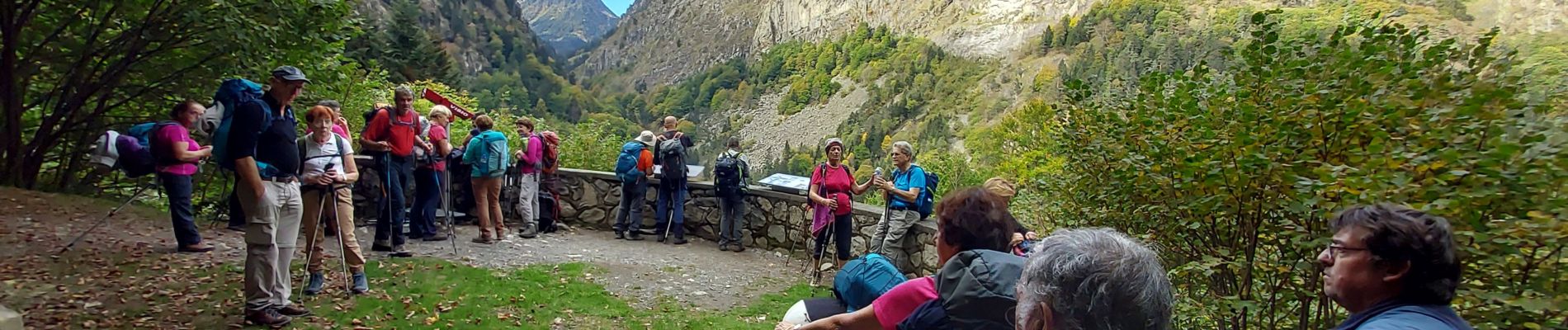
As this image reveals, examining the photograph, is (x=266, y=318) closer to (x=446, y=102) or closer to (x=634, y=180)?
(x=446, y=102)

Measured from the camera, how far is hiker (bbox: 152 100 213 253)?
5605 millimetres

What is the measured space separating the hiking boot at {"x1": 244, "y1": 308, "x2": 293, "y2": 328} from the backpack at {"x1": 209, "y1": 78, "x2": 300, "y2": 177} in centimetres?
67

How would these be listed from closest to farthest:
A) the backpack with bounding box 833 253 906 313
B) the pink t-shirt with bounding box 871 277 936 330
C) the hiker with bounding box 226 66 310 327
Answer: the pink t-shirt with bounding box 871 277 936 330, the backpack with bounding box 833 253 906 313, the hiker with bounding box 226 66 310 327

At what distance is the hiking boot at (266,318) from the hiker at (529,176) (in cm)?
403

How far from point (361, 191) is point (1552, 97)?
8.54m

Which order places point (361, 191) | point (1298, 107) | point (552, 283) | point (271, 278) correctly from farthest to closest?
point (361, 191) → point (552, 283) → point (271, 278) → point (1298, 107)

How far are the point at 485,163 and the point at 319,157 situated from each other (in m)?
2.57

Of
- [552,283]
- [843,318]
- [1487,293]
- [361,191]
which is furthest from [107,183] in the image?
[1487,293]

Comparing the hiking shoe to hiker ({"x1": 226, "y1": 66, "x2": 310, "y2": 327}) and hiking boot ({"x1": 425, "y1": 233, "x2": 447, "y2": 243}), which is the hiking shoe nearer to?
hiking boot ({"x1": 425, "y1": 233, "x2": 447, "y2": 243})

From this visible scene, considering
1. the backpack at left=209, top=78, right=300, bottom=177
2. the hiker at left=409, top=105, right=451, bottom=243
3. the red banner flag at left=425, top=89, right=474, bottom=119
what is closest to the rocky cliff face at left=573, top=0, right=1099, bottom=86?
the red banner flag at left=425, top=89, right=474, bottom=119

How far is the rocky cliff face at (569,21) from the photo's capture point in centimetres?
16550

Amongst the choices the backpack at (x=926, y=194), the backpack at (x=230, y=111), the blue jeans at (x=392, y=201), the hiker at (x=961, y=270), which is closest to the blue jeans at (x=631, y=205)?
the blue jeans at (x=392, y=201)

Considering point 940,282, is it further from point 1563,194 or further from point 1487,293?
point 1563,194

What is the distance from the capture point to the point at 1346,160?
95.8 inches
